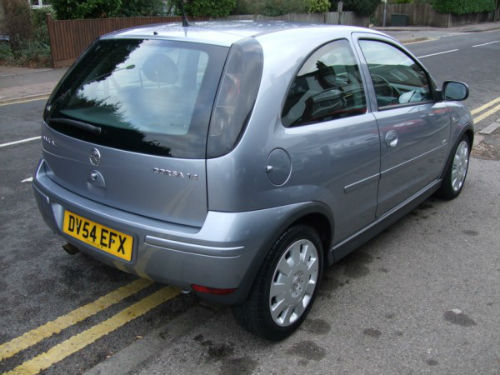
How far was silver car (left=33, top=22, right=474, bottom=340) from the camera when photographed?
7.81 ft

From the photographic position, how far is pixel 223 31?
2.69 meters

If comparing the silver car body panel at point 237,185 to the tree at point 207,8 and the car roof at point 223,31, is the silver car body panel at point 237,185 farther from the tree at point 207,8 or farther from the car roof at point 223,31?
the tree at point 207,8

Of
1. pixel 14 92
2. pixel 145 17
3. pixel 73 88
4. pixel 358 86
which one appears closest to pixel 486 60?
pixel 145 17

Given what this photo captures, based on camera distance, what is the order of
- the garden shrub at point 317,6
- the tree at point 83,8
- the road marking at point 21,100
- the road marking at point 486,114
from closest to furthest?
the road marking at point 486,114
the road marking at point 21,100
the tree at point 83,8
the garden shrub at point 317,6

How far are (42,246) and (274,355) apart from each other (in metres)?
2.11

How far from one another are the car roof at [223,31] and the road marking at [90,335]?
1592mm

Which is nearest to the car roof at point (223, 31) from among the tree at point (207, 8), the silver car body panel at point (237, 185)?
the silver car body panel at point (237, 185)

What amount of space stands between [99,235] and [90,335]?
0.60 meters

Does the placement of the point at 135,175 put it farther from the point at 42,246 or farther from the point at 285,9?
the point at 285,9

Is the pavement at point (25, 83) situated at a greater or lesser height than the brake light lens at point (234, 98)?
lesser

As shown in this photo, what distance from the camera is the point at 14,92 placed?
11117 millimetres

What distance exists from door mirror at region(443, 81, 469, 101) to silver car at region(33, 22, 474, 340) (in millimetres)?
1124

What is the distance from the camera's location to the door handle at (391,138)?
3.35 m

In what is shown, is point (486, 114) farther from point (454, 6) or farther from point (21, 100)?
point (454, 6)
